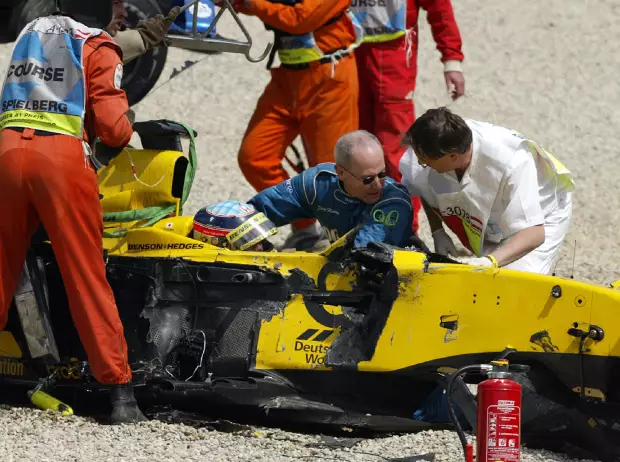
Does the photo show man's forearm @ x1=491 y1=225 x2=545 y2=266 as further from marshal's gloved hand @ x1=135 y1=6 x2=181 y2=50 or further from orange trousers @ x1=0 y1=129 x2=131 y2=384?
marshal's gloved hand @ x1=135 y1=6 x2=181 y2=50

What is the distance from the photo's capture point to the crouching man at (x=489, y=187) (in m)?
6.65

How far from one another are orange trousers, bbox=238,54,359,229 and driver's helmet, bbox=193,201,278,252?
7.80 ft

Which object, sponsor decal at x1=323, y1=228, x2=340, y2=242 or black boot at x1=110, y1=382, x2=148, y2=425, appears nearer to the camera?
black boot at x1=110, y1=382, x2=148, y2=425

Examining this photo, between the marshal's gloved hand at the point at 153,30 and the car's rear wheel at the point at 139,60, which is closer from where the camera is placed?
the marshal's gloved hand at the point at 153,30

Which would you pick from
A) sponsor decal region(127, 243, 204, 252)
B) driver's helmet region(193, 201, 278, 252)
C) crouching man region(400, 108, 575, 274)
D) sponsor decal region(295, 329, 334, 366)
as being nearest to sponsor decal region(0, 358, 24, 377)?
sponsor decal region(127, 243, 204, 252)

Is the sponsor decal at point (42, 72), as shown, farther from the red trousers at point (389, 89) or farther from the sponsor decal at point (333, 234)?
the red trousers at point (389, 89)

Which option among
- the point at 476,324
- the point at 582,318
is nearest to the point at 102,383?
the point at 476,324

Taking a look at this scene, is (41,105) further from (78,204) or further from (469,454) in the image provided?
(469,454)

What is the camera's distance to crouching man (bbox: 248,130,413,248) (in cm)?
672

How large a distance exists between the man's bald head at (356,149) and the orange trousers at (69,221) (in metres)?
1.23

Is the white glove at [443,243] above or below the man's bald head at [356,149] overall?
below

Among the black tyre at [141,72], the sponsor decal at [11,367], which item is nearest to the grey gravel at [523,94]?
the black tyre at [141,72]

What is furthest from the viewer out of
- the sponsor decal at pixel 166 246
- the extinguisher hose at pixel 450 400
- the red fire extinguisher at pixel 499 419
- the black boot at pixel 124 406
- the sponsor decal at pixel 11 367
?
the sponsor decal at pixel 11 367

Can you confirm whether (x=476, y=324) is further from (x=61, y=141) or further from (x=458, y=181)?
(x=61, y=141)
